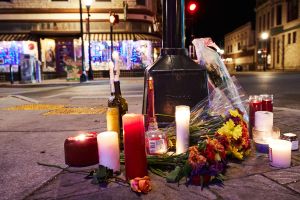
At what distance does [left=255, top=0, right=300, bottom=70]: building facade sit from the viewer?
4131 centimetres

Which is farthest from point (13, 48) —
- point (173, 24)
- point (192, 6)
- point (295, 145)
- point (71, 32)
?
point (295, 145)

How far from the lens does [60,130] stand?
4781mm

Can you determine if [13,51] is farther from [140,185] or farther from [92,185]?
[140,185]

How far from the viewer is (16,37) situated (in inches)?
891

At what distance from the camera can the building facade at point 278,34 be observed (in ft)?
136

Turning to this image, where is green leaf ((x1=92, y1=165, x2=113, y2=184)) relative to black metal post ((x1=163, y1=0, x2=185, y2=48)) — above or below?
below

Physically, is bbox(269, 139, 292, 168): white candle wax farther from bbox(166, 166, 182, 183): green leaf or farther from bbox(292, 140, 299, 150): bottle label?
bbox(166, 166, 182, 183): green leaf

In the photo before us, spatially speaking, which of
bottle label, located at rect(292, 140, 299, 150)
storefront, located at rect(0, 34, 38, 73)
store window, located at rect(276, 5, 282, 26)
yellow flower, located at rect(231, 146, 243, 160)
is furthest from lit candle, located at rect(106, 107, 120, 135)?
store window, located at rect(276, 5, 282, 26)

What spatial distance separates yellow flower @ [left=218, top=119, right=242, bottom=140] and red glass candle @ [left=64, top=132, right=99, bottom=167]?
1.25 meters

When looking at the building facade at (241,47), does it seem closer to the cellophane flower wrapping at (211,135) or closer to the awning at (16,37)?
the awning at (16,37)

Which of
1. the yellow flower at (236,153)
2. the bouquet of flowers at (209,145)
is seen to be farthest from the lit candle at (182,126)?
the yellow flower at (236,153)

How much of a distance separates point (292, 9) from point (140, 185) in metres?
46.5

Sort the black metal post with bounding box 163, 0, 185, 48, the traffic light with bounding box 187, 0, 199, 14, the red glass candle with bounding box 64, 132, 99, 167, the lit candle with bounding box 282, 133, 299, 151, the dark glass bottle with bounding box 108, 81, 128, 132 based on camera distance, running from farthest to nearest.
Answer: the traffic light with bounding box 187, 0, 199, 14 → the black metal post with bounding box 163, 0, 185, 48 → the dark glass bottle with bounding box 108, 81, 128, 132 → the lit candle with bounding box 282, 133, 299, 151 → the red glass candle with bounding box 64, 132, 99, 167

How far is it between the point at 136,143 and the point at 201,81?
1.68m
